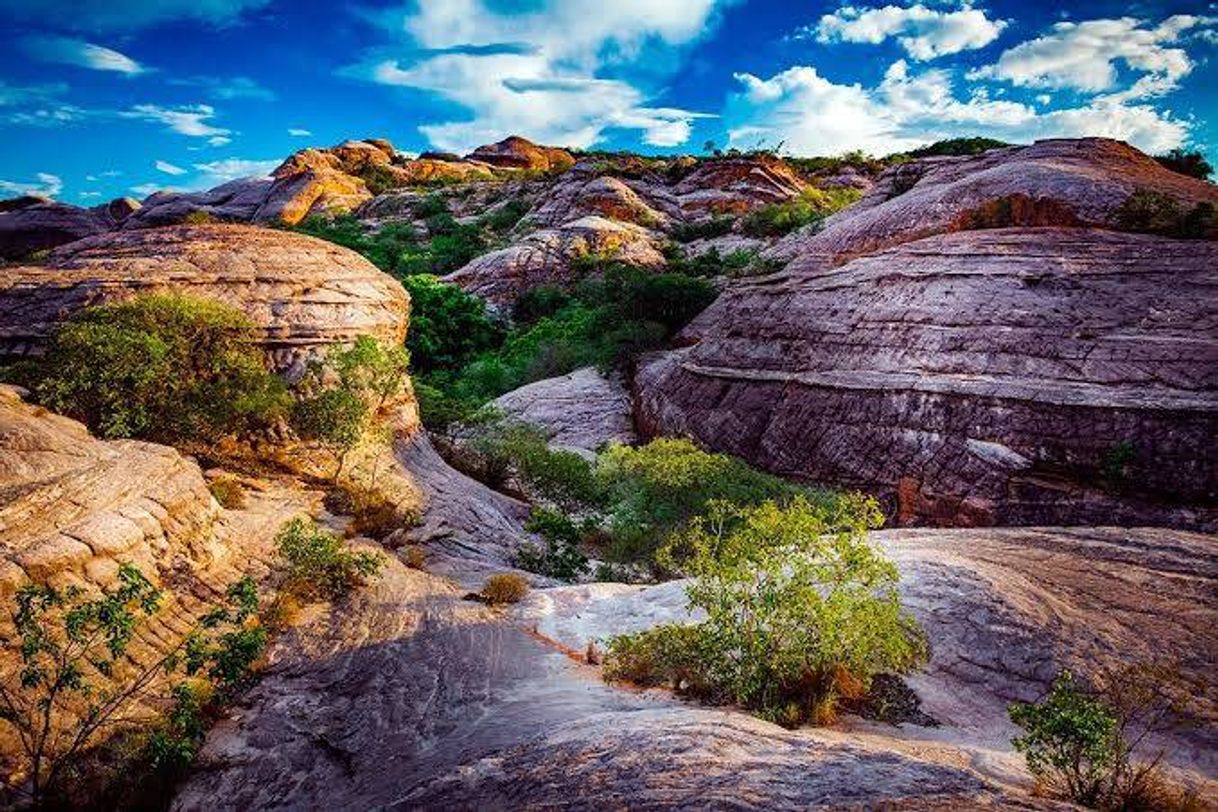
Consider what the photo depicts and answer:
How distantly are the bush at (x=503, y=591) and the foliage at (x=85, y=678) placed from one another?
481 centimetres

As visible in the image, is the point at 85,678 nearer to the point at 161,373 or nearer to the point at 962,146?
the point at 161,373

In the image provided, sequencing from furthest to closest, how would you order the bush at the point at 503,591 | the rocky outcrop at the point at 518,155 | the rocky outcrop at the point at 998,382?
the rocky outcrop at the point at 518,155
the rocky outcrop at the point at 998,382
the bush at the point at 503,591

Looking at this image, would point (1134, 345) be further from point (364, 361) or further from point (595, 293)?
point (595, 293)

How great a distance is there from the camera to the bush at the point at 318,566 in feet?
41.3

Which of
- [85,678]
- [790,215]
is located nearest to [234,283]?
[85,678]

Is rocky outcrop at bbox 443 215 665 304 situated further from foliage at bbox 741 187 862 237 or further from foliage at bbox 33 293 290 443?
foliage at bbox 33 293 290 443

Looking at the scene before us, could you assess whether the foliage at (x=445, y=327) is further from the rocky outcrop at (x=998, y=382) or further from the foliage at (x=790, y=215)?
the rocky outcrop at (x=998, y=382)

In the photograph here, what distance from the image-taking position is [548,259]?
5284cm

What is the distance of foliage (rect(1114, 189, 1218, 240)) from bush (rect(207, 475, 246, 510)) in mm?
30469

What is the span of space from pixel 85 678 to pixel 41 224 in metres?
80.2

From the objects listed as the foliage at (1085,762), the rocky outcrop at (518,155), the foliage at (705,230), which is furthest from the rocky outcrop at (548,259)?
the rocky outcrop at (518,155)

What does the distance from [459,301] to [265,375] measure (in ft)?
106

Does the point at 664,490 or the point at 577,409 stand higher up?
the point at 577,409

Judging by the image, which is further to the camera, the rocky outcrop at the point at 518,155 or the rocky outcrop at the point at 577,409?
the rocky outcrop at the point at 518,155
